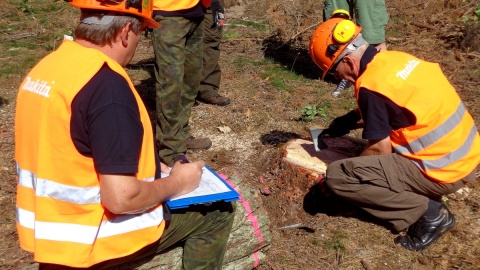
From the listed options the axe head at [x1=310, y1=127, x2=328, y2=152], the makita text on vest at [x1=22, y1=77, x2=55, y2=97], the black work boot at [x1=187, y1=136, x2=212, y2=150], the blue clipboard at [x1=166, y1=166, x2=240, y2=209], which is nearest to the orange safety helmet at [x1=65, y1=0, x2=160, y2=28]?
the makita text on vest at [x1=22, y1=77, x2=55, y2=97]

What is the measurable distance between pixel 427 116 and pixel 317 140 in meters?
1.20

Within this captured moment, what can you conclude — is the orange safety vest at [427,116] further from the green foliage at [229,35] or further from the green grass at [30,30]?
the green grass at [30,30]

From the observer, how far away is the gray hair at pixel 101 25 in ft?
7.34

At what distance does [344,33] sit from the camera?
3506 millimetres

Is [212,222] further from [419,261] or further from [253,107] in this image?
[253,107]

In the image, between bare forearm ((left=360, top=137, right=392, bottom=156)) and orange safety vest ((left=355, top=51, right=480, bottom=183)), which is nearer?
orange safety vest ((left=355, top=51, right=480, bottom=183))

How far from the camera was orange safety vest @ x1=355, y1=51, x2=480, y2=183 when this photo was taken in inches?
132

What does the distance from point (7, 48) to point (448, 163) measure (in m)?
6.58

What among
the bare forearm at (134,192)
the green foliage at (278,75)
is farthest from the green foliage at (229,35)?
the bare forearm at (134,192)

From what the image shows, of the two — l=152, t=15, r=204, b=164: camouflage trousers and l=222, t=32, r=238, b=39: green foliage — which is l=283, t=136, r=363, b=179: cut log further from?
l=222, t=32, r=238, b=39: green foliage

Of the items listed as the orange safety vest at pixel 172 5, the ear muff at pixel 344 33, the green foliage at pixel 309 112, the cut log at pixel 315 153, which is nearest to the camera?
the ear muff at pixel 344 33

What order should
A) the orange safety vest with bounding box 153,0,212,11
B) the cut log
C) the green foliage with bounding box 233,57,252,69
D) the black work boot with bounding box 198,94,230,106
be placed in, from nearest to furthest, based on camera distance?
the cut log, the orange safety vest with bounding box 153,0,212,11, the black work boot with bounding box 198,94,230,106, the green foliage with bounding box 233,57,252,69

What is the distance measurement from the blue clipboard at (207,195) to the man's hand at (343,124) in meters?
1.63

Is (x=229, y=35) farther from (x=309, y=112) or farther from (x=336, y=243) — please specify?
(x=336, y=243)
